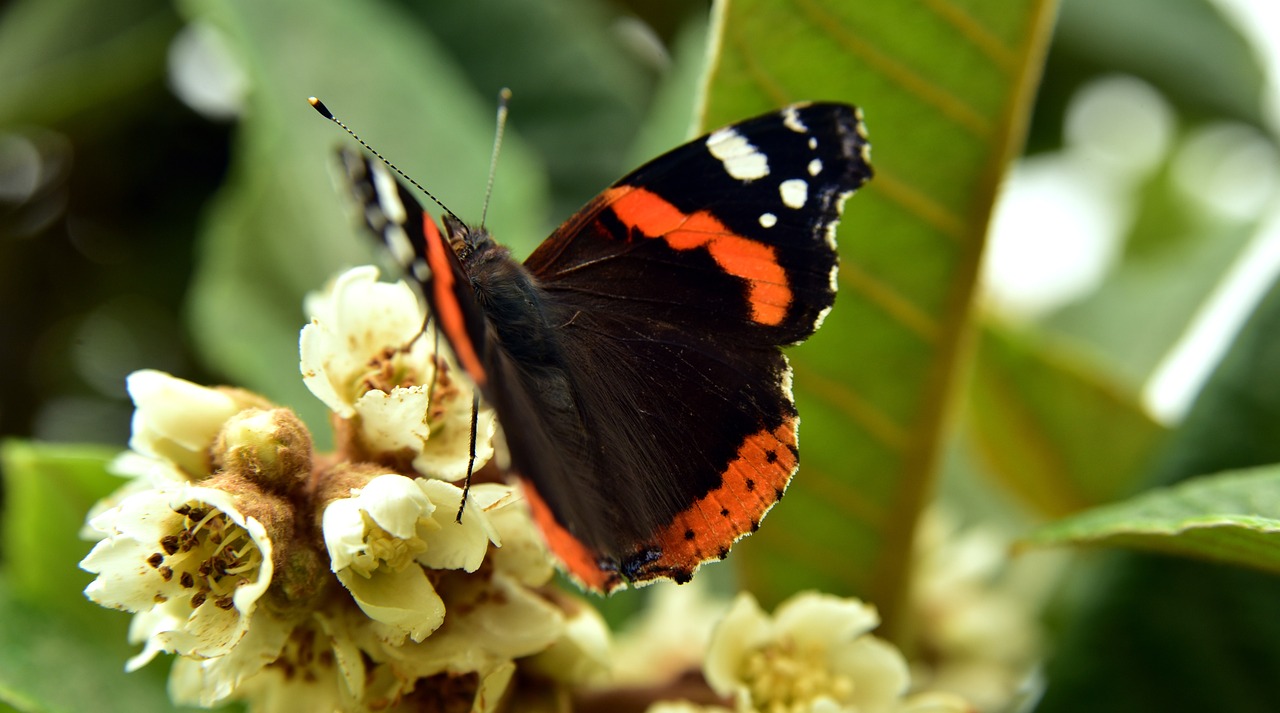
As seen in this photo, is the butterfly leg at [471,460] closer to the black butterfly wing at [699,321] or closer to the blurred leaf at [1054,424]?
the black butterfly wing at [699,321]

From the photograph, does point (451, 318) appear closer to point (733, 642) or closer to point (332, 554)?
point (332, 554)

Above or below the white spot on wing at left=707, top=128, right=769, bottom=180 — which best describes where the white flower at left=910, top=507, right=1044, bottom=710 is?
below

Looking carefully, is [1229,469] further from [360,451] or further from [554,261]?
[360,451]

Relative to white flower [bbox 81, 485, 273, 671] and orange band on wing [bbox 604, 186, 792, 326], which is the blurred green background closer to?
orange band on wing [bbox 604, 186, 792, 326]

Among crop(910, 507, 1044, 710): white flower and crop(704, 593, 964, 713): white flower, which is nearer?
crop(704, 593, 964, 713): white flower

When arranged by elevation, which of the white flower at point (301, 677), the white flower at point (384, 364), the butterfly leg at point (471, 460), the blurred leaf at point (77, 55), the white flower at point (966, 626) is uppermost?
the butterfly leg at point (471, 460)

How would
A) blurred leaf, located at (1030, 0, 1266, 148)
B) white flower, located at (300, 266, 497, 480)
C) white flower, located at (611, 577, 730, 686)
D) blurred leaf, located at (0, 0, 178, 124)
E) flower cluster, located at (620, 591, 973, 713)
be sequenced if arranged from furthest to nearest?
1. blurred leaf, located at (1030, 0, 1266, 148)
2. blurred leaf, located at (0, 0, 178, 124)
3. white flower, located at (611, 577, 730, 686)
4. flower cluster, located at (620, 591, 973, 713)
5. white flower, located at (300, 266, 497, 480)

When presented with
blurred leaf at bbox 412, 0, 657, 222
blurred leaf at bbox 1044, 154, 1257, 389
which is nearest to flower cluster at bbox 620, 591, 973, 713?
blurred leaf at bbox 1044, 154, 1257, 389

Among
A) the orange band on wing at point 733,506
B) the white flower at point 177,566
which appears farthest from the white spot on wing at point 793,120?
the white flower at point 177,566
